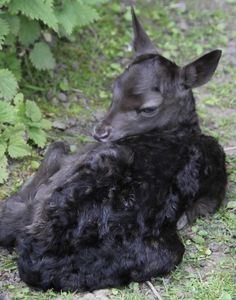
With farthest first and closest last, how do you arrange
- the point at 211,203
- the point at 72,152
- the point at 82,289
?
1. the point at 72,152
2. the point at 211,203
3. the point at 82,289

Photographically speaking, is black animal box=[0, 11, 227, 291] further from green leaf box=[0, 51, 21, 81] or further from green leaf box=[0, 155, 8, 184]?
green leaf box=[0, 51, 21, 81]

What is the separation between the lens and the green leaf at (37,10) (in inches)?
276

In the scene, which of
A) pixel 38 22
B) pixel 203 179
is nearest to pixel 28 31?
pixel 38 22

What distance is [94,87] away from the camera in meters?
8.62

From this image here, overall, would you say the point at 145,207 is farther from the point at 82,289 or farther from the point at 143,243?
the point at 82,289

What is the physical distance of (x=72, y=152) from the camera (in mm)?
7312

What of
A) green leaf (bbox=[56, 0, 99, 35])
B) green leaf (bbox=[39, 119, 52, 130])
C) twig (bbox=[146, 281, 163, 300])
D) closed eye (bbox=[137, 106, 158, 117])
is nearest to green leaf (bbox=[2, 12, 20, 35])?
green leaf (bbox=[56, 0, 99, 35])

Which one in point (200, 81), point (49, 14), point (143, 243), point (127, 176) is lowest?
point (143, 243)

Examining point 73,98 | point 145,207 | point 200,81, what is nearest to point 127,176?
point 145,207

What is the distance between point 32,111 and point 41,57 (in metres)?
0.78

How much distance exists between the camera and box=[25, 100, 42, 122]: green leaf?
7.46m

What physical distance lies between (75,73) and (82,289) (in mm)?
3682

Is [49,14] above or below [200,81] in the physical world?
above

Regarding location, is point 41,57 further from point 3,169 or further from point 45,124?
point 3,169
